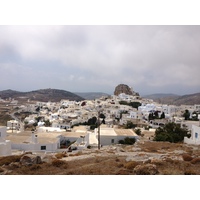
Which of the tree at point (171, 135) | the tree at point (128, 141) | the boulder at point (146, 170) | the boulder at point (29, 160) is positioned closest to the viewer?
the boulder at point (146, 170)

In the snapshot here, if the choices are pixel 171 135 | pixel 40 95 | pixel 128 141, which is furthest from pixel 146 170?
pixel 40 95

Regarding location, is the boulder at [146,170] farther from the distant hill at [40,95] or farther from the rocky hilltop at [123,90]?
the distant hill at [40,95]

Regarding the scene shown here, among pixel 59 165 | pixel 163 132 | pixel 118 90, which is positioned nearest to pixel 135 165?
pixel 59 165

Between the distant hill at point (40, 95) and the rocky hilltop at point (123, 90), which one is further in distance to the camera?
the rocky hilltop at point (123, 90)

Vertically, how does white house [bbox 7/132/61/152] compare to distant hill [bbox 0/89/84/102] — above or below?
below

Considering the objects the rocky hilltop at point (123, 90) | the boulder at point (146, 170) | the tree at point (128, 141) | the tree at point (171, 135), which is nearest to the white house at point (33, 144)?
the tree at point (128, 141)

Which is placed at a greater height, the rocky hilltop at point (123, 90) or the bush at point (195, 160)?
the rocky hilltop at point (123, 90)

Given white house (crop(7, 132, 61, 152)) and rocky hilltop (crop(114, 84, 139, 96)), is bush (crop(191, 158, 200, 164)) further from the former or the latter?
rocky hilltop (crop(114, 84, 139, 96))

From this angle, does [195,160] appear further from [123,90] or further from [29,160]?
[123,90]

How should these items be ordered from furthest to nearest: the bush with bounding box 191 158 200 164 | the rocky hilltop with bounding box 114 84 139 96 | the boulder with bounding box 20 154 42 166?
the rocky hilltop with bounding box 114 84 139 96 < the bush with bounding box 191 158 200 164 < the boulder with bounding box 20 154 42 166

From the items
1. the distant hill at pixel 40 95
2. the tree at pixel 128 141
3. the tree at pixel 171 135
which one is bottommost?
the tree at pixel 128 141

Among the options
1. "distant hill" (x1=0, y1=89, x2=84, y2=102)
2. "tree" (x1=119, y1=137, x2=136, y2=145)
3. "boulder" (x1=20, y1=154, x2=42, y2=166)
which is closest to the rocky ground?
"boulder" (x1=20, y1=154, x2=42, y2=166)

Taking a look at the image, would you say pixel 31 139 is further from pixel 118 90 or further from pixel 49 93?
pixel 49 93

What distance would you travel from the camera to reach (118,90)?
68.9m
